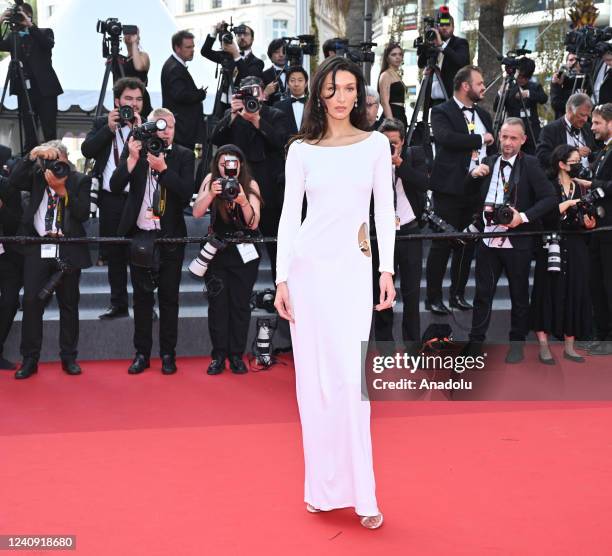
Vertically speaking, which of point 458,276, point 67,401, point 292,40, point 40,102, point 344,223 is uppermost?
point 292,40

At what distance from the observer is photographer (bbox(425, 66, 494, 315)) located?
7.31 metres

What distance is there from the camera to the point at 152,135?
637cm

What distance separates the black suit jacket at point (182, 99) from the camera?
26.7ft

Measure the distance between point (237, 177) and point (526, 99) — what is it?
4.03 meters

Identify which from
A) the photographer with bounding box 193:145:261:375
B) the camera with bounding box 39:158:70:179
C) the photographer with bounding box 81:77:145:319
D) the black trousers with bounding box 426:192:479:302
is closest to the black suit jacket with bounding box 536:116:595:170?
the black trousers with bounding box 426:192:479:302

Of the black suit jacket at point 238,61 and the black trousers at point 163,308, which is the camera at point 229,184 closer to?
the black trousers at point 163,308

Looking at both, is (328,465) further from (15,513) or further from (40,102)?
(40,102)

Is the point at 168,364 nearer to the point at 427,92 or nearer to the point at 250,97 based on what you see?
the point at 250,97

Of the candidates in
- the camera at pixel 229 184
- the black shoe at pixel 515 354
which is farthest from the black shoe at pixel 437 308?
the camera at pixel 229 184

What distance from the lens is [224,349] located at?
670 cm

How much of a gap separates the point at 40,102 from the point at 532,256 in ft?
14.9

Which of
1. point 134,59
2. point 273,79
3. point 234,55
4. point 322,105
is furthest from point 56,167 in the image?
point 322,105

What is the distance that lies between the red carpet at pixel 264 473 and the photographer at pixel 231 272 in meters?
0.40

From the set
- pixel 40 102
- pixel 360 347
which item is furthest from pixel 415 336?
pixel 40 102
